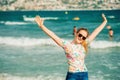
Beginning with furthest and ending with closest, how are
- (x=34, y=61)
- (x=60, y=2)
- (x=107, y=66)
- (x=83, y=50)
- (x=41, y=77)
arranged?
(x=60, y=2), (x=34, y=61), (x=107, y=66), (x=41, y=77), (x=83, y=50)

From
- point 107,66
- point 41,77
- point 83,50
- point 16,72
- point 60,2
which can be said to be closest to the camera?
point 83,50

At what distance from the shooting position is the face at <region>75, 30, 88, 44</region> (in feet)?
14.3

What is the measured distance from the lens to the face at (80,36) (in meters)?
4.36

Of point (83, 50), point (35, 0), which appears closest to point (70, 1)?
point (35, 0)

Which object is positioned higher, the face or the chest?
the face

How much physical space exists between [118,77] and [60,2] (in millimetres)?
143114

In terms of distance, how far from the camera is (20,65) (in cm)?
1502

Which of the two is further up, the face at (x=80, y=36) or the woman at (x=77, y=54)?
the face at (x=80, y=36)

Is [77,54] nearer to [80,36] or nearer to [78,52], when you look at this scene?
[78,52]

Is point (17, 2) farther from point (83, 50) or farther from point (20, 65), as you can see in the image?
point (83, 50)

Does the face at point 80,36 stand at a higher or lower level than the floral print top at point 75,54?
higher

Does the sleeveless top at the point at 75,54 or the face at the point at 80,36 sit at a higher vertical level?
the face at the point at 80,36

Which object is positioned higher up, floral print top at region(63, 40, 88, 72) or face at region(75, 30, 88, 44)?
face at region(75, 30, 88, 44)

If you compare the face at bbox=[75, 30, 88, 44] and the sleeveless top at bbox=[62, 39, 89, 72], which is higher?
the face at bbox=[75, 30, 88, 44]
